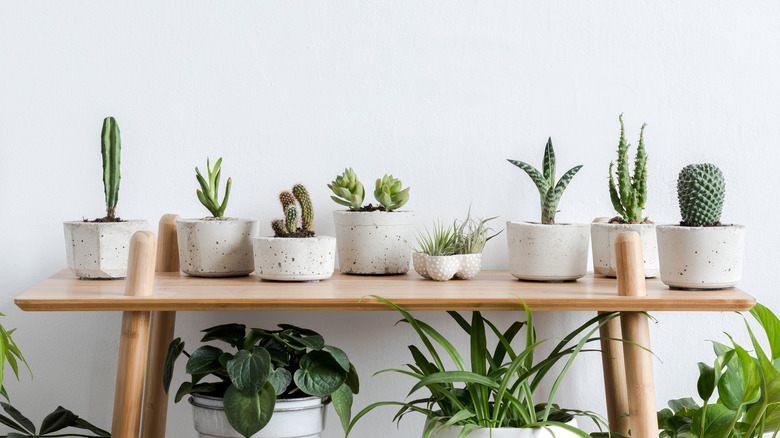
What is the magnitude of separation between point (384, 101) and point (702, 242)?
623 mm

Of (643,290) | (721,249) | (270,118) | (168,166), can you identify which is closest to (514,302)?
(643,290)

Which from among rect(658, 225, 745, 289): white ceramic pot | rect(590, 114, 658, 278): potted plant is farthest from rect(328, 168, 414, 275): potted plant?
rect(658, 225, 745, 289): white ceramic pot

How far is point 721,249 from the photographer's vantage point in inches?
41.8

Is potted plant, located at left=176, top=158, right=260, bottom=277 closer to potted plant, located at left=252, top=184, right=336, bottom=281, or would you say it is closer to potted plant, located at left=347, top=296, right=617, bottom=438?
potted plant, located at left=252, top=184, right=336, bottom=281

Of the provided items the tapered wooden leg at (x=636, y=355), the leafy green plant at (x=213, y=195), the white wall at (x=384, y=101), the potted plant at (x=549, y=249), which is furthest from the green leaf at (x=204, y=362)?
the tapered wooden leg at (x=636, y=355)

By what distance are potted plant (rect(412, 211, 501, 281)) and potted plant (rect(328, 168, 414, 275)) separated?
0.13 feet

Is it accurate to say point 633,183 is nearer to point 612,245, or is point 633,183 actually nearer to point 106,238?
point 612,245

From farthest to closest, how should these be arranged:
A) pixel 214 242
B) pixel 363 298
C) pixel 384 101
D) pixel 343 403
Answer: pixel 384 101
pixel 214 242
pixel 343 403
pixel 363 298

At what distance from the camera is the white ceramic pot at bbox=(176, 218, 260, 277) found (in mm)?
1213

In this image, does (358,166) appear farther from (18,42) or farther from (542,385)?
(18,42)

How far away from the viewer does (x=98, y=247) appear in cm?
117

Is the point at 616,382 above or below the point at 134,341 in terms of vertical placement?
below

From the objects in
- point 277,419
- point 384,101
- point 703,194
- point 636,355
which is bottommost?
point 277,419

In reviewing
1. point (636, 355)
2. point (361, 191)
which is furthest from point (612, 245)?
point (361, 191)
